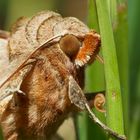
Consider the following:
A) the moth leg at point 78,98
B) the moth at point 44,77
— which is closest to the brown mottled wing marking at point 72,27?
the moth at point 44,77

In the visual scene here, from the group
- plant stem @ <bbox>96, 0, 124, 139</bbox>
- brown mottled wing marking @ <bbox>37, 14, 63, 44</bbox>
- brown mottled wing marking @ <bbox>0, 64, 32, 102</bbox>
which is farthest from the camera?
brown mottled wing marking @ <bbox>37, 14, 63, 44</bbox>

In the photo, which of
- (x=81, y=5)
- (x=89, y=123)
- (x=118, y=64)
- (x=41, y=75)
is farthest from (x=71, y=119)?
(x=81, y=5)

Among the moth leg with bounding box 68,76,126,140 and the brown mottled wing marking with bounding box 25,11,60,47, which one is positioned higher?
the brown mottled wing marking with bounding box 25,11,60,47

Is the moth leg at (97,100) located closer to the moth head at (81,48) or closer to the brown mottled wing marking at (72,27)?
the moth head at (81,48)

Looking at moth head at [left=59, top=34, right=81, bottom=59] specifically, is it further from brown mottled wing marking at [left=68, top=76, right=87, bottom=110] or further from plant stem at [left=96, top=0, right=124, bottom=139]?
plant stem at [left=96, top=0, right=124, bottom=139]

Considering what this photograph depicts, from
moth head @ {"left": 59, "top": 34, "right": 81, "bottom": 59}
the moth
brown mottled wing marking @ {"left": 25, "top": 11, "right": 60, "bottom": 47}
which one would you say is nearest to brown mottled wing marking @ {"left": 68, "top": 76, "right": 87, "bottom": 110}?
the moth

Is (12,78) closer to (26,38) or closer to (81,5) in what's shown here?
(26,38)
